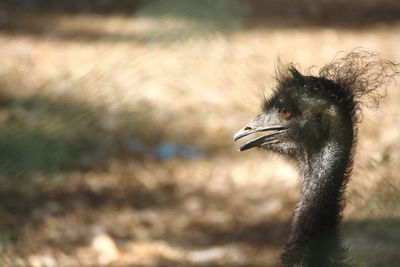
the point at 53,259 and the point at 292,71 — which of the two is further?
the point at 53,259

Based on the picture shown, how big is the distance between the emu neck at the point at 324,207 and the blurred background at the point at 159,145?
1.04m

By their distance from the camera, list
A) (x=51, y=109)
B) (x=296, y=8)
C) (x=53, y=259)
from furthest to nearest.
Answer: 1. (x=296, y=8)
2. (x=51, y=109)
3. (x=53, y=259)

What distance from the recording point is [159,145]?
7.96 meters

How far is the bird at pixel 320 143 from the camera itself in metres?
4.16

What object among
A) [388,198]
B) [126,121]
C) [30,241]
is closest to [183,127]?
[126,121]

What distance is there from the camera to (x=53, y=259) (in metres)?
6.14

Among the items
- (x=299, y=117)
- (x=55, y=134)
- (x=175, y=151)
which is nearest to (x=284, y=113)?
(x=299, y=117)

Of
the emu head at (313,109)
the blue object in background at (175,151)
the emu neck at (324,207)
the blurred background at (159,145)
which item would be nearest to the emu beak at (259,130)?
the emu head at (313,109)

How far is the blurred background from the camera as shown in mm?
6254

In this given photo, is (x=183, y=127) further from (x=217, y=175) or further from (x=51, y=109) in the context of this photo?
(x=51, y=109)

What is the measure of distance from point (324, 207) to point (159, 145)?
392 cm

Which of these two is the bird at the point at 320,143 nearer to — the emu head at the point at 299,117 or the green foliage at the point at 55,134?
the emu head at the point at 299,117

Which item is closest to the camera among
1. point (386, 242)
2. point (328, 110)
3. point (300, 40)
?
point (328, 110)

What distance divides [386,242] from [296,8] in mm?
6388
